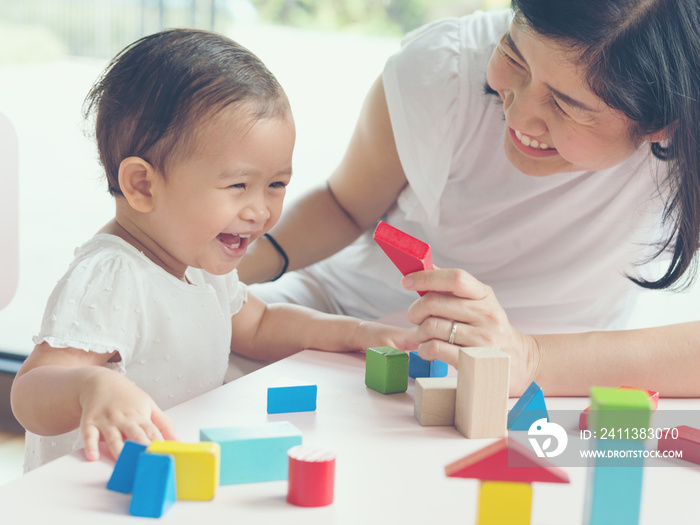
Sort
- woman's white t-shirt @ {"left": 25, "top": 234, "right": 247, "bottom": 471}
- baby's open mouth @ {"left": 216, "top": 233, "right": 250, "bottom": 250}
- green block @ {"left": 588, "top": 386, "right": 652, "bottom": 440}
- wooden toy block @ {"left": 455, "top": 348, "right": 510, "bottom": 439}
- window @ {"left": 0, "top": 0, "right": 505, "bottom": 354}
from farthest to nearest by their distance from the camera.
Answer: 1. window @ {"left": 0, "top": 0, "right": 505, "bottom": 354}
2. baby's open mouth @ {"left": 216, "top": 233, "right": 250, "bottom": 250}
3. woman's white t-shirt @ {"left": 25, "top": 234, "right": 247, "bottom": 471}
4. wooden toy block @ {"left": 455, "top": 348, "right": 510, "bottom": 439}
5. green block @ {"left": 588, "top": 386, "right": 652, "bottom": 440}

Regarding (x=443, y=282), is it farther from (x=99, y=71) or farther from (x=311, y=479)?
(x=99, y=71)

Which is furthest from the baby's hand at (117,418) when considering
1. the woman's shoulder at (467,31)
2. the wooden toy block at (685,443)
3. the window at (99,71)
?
the window at (99,71)

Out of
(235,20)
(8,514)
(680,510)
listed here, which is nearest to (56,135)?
(235,20)

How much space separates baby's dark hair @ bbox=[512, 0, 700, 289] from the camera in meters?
0.81

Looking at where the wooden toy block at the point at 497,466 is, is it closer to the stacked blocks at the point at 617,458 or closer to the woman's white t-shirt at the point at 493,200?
the stacked blocks at the point at 617,458

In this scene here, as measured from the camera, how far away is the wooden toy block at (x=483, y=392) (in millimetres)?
658

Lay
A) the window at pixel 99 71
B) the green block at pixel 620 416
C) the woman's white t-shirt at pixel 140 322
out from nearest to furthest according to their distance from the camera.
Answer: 1. the green block at pixel 620 416
2. the woman's white t-shirt at pixel 140 322
3. the window at pixel 99 71

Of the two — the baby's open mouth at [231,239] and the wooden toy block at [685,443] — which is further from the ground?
the baby's open mouth at [231,239]

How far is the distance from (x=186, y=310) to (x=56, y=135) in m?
1.56

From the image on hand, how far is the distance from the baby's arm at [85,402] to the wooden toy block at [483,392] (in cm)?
27

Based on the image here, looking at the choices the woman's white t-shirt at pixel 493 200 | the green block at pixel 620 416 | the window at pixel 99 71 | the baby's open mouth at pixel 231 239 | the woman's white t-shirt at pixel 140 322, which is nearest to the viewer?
the green block at pixel 620 416

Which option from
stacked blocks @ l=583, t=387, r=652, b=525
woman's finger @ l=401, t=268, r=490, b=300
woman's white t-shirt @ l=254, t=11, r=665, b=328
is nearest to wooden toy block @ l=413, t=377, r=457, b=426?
woman's finger @ l=401, t=268, r=490, b=300

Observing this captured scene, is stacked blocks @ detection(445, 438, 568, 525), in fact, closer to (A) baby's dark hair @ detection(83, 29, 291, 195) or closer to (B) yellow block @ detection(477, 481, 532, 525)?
(B) yellow block @ detection(477, 481, 532, 525)

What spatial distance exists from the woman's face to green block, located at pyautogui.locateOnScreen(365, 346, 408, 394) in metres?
0.34
